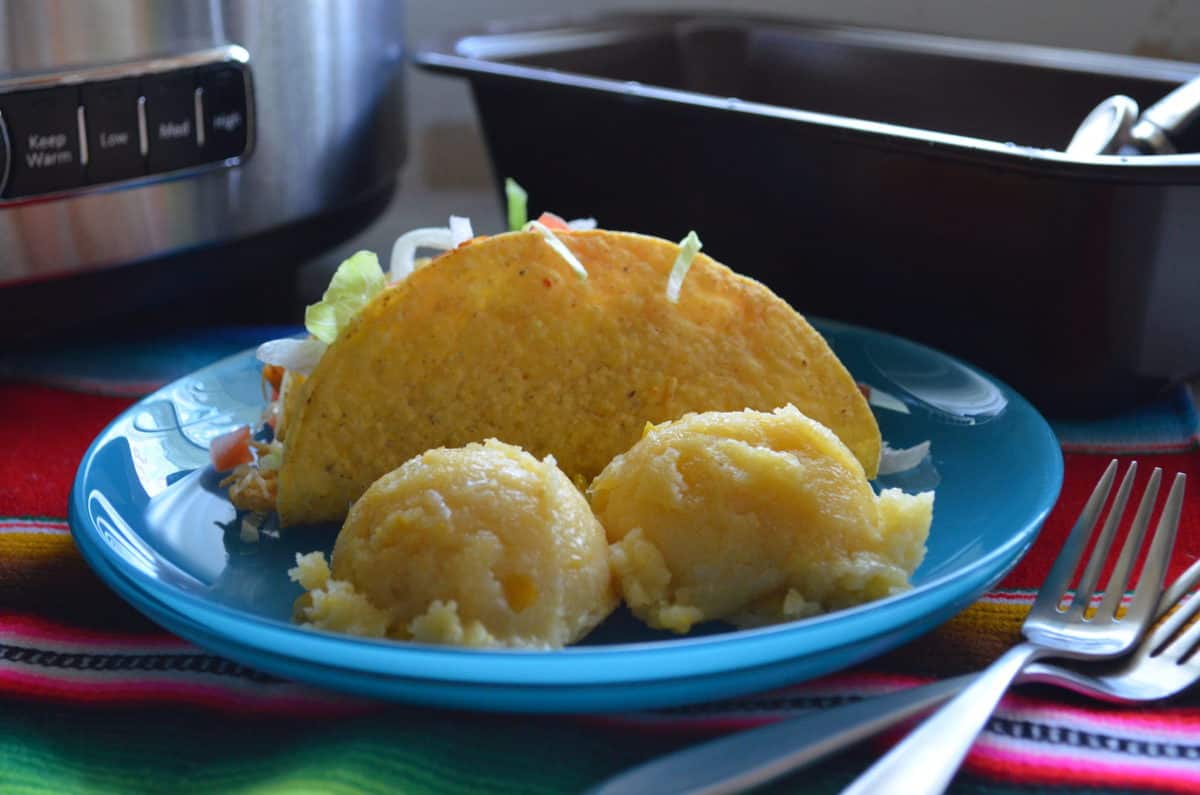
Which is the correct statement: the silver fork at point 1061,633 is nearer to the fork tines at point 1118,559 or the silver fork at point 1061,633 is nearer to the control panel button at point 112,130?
the fork tines at point 1118,559

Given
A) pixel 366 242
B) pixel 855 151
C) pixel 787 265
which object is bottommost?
pixel 366 242

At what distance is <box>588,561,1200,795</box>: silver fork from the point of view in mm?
556

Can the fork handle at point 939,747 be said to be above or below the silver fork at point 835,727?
above

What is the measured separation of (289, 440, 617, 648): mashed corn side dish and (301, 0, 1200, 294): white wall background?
2.90 feet

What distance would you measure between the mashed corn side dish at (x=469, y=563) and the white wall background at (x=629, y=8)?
0.89 meters

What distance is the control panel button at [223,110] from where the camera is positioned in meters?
1.12

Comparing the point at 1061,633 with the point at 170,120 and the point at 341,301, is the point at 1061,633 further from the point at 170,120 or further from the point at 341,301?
the point at 170,120

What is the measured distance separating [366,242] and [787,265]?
64 cm

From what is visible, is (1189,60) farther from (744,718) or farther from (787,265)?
(744,718)

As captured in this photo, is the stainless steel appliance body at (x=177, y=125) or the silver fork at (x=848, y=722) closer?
the silver fork at (x=848, y=722)

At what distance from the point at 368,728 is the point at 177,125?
65 cm

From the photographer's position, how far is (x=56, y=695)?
0.69 metres

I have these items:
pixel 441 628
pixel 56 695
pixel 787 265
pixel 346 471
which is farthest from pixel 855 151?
pixel 56 695

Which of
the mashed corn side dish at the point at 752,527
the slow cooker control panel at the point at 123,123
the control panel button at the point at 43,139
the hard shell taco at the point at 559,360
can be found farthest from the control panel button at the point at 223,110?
the mashed corn side dish at the point at 752,527
